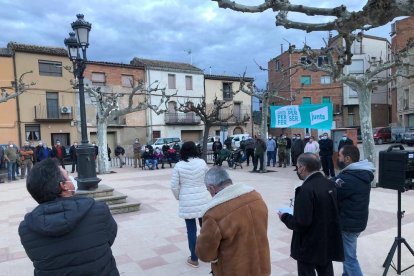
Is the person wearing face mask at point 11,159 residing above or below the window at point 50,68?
below

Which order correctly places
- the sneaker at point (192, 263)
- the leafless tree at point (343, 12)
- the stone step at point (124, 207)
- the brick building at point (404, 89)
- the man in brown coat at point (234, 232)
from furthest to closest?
the brick building at point (404, 89)
the stone step at point (124, 207)
the sneaker at point (192, 263)
the leafless tree at point (343, 12)
the man in brown coat at point (234, 232)

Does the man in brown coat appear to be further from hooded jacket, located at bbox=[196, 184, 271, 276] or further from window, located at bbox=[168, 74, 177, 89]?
window, located at bbox=[168, 74, 177, 89]

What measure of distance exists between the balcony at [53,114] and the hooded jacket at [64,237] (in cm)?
2826

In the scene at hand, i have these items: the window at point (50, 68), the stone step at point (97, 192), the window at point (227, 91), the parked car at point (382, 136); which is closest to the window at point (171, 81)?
the window at point (227, 91)

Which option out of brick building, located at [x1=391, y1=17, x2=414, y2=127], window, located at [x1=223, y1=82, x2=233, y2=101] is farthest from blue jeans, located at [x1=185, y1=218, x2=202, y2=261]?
brick building, located at [x1=391, y1=17, x2=414, y2=127]

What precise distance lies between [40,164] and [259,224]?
1.53 m

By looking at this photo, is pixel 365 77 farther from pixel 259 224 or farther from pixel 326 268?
pixel 259 224

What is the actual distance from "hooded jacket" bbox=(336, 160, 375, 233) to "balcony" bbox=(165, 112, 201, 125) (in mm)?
31505

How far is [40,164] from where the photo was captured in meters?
2.07

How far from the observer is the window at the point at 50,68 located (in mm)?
27703

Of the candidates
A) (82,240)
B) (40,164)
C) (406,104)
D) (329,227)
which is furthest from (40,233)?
(406,104)

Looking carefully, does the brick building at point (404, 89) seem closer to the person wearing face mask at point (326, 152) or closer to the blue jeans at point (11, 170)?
the person wearing face mask at point (326, 152)

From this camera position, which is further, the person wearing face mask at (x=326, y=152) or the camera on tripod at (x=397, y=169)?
the person wearing face mask at (x=326, y=152)

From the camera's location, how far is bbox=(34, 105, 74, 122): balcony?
89.8ft
